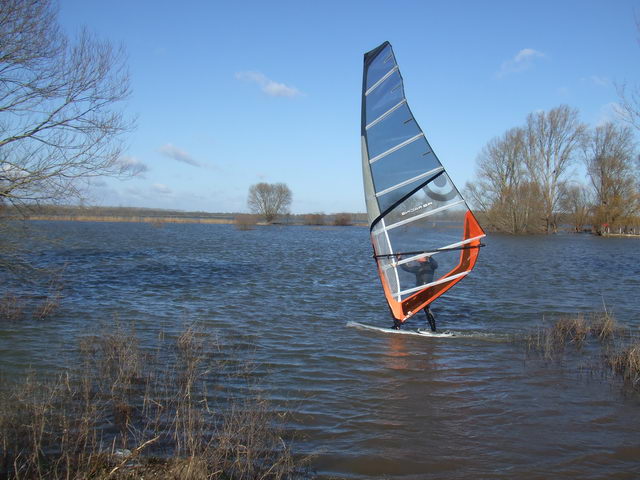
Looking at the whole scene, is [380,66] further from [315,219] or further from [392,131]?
[315,219]

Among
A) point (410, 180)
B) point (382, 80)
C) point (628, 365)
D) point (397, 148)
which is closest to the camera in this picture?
point (628, 365)

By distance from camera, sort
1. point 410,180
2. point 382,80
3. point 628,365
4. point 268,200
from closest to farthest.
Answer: point 628,365, point 410,180, point 382,80, point 268,200

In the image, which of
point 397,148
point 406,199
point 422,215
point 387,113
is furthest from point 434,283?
point 387,113

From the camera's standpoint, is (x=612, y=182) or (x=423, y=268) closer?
(x=423, y=268)

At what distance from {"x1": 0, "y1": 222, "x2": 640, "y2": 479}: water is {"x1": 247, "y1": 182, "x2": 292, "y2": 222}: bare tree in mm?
68642

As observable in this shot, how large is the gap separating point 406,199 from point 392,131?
1130 mm

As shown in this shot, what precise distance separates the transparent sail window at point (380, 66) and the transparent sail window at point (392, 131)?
74 cm

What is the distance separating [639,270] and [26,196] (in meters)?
20.5

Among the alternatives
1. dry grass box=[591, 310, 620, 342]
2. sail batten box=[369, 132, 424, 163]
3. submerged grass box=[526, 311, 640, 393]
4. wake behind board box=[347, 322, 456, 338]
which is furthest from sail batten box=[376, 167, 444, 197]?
dry grass box=[591, 310, 620, 342]

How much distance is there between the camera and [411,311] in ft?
28.1

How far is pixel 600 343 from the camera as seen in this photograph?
7836 mm

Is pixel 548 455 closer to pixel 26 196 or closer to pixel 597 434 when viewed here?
pixel 597 434

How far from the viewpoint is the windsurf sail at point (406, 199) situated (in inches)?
305

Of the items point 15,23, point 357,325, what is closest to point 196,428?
point 357,325
